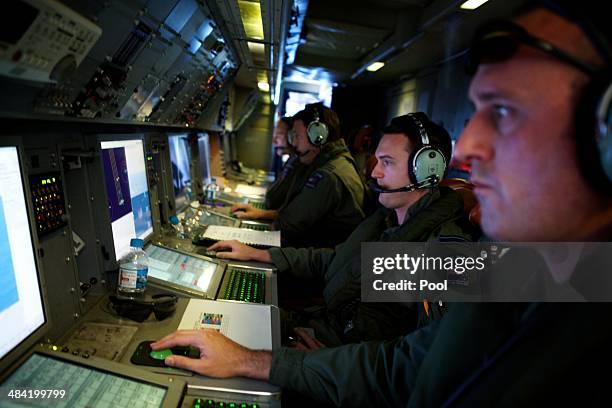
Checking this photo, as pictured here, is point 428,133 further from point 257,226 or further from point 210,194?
point 210,194

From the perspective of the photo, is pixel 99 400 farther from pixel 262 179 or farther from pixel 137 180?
pixel 262 179

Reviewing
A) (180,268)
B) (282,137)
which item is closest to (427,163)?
(180,268)

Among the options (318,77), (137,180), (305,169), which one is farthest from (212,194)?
(318,77)

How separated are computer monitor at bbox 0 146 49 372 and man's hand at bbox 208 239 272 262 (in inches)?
43.1

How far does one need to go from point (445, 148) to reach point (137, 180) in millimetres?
1508

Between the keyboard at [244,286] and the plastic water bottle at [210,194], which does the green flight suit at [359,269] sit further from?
the plastic water bottle at [210,194]

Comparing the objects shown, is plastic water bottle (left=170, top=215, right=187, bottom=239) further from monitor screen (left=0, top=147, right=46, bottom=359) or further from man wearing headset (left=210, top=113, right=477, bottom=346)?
monitor screen (left=0, top=147, right=46, bottom=359)

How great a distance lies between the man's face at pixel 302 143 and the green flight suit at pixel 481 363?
7.69 ft

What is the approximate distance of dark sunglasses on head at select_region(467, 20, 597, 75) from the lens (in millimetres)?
546

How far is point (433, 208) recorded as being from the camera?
4.99 ft

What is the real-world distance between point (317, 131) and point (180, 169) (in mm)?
1195

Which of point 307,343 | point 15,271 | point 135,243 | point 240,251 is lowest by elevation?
point 307,343

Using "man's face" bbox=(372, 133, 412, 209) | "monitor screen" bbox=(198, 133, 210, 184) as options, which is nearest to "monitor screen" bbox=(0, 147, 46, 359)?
"man's face" bbox=(372, 133, 412, 209)

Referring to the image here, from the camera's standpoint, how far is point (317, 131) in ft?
9.96
